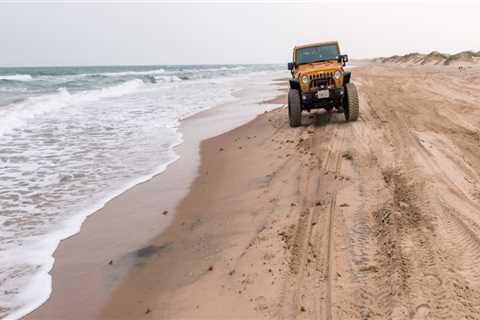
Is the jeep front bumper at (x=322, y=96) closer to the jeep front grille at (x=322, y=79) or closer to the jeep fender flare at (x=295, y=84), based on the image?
the jeep front grille at (x=322, y=79)

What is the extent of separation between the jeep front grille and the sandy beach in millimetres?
2327

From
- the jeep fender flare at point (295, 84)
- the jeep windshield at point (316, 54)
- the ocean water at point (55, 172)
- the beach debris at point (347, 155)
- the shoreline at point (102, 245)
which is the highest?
the jeep windshield at point (316, 54)

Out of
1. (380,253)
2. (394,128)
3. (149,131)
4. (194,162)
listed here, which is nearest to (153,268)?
(380,253)

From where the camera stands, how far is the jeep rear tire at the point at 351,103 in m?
8.91

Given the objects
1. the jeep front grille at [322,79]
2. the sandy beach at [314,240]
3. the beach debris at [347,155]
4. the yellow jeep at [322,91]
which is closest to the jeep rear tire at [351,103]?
the yellow jeep at [322,91]

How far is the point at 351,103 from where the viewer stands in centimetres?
895

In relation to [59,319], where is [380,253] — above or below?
above

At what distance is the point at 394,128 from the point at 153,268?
18.7 ft

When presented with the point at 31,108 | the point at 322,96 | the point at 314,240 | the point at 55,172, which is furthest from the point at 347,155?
the point at 31,108

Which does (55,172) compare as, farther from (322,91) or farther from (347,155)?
(322,91)

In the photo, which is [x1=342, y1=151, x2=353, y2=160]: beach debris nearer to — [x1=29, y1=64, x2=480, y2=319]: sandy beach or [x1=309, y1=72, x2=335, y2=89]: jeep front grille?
[x1=29, y1=64, x2=480, y2=319]: sandy beach

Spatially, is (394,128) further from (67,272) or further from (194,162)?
(67,272)

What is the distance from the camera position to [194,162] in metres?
7.90

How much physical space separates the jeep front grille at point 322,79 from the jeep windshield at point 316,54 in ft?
3.28
